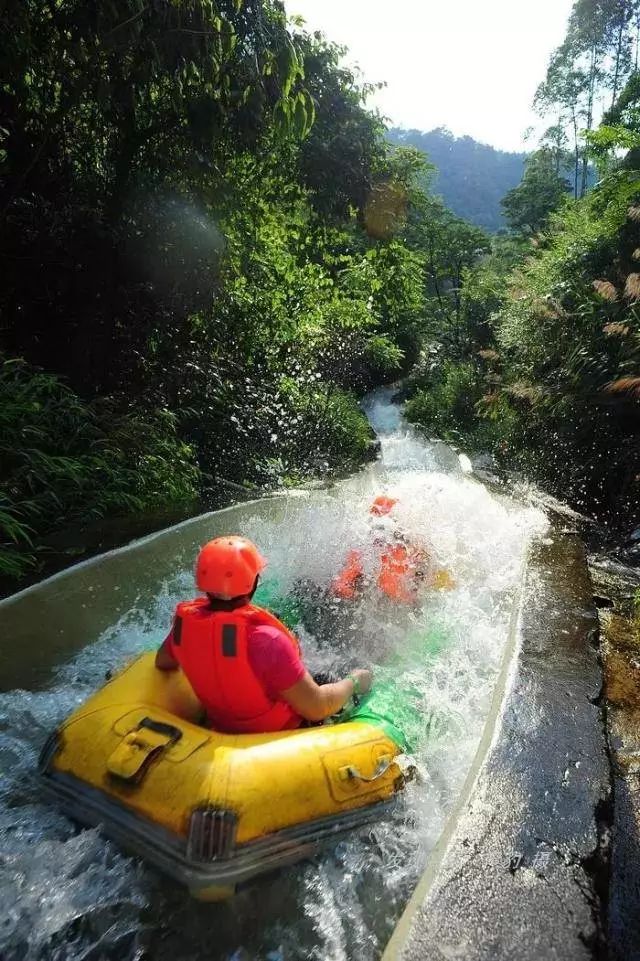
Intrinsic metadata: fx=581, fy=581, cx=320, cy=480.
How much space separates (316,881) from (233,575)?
1232 millimetres

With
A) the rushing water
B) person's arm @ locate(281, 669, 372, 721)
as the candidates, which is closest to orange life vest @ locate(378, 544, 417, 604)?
the rushing water

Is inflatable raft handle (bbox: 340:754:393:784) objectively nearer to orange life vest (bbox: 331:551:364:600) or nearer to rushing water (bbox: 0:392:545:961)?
rushing water (bbox: 0:392:545:961)

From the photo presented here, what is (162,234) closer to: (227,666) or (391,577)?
(391,577)

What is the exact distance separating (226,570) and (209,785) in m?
0.78

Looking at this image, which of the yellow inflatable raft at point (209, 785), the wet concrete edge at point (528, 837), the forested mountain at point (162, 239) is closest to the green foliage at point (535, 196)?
the forested mountain at point (162, 239)

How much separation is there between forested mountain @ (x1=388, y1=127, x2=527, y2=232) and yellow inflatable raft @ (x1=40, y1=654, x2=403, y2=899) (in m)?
120

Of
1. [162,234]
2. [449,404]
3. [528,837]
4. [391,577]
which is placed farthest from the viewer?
[449,404]

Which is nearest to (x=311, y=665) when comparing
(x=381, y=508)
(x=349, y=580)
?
(x=349, y=580)

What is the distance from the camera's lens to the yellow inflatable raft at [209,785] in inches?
81.0

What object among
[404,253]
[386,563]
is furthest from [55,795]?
[404,253]

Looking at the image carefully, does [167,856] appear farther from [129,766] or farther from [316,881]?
[316,881]

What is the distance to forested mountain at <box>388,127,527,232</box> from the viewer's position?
117812 millimetres

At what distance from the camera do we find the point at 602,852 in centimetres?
226

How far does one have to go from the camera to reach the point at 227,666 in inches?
93.5
